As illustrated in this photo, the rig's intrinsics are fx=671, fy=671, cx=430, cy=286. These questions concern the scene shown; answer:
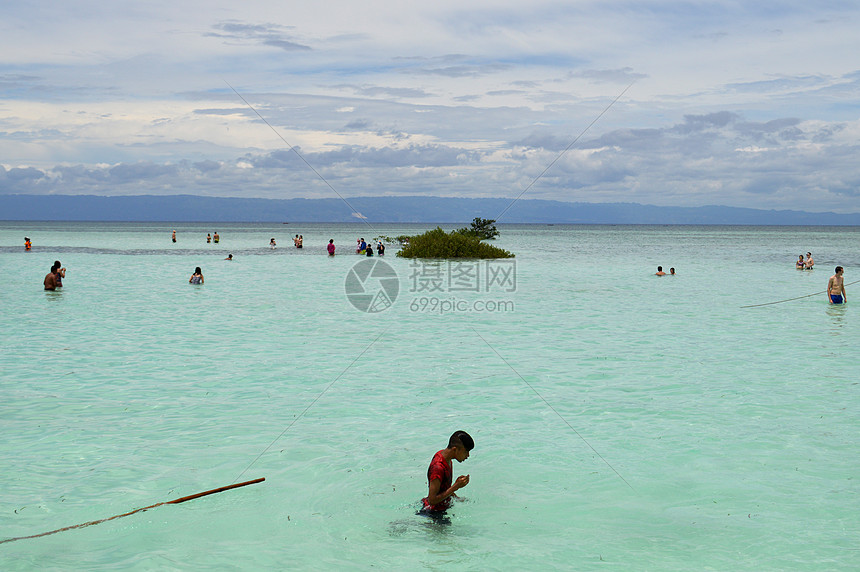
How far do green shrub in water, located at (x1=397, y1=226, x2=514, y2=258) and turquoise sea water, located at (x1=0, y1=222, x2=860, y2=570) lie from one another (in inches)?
1338

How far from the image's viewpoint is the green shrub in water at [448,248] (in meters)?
55.9

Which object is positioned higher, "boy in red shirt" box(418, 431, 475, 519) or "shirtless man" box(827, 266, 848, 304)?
"shirtless man" box(827, 266, 848, 304)

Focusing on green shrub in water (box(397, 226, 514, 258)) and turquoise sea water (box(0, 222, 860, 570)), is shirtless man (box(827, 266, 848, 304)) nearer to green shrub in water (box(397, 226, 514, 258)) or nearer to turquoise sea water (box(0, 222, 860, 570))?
turquoise sea water (box(0, 222, 860, 570))

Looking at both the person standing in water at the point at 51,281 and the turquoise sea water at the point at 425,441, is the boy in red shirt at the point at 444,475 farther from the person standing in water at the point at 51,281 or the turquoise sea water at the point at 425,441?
the person standing in water at the point at 51,281

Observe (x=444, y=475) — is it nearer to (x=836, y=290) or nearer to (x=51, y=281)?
(x=836, y=290)

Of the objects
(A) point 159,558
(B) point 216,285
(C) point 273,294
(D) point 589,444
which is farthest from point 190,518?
(B) point 216,285

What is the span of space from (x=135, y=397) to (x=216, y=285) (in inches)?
856

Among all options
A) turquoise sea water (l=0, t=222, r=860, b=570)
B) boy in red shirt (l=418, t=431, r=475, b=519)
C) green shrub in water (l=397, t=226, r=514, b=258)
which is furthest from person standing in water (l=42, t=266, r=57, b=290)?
green shrub in water (l=397, t=226, r=514, b=258)

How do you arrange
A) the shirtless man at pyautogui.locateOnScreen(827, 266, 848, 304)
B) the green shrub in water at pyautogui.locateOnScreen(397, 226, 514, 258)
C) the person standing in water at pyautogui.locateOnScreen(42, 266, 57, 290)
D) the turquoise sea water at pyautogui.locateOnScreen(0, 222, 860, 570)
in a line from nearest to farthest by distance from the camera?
the turquoise sea water at pyautogui.locateOnScreen(0, 222, 860, 570) → the shirtless man at pyautogui.locateOnScreen(827, 266, 848, 304) → the person standing in water at pyautogui.locateOnScreen(42, 266, 57, 290) → the green shrub in water at pyautogui.locateOnScreen(397, 226, 514, 258)

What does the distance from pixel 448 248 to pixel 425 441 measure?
4627 cm

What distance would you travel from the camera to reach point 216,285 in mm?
33188

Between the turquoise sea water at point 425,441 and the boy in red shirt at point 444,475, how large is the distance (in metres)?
0.23

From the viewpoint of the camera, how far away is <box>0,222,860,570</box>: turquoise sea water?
22.9 ft

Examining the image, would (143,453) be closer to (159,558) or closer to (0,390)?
(159,558)
